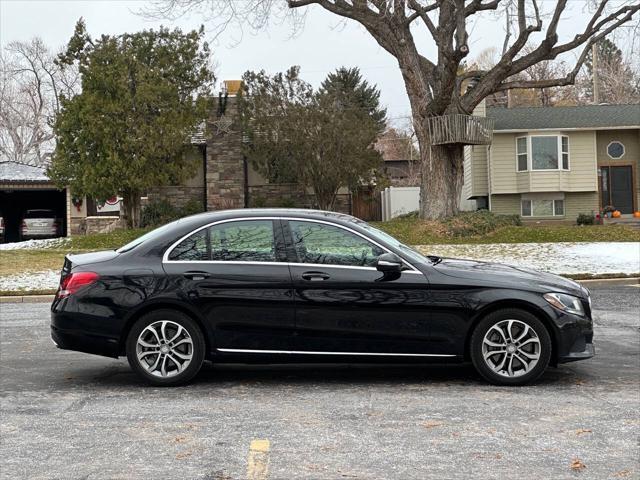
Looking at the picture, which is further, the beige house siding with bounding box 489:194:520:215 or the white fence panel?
the white fence panel

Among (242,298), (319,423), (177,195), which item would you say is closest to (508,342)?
(319,423)

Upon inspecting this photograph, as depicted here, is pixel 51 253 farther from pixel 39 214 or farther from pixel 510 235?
pixel 39 214

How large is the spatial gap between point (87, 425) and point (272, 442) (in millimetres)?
1439

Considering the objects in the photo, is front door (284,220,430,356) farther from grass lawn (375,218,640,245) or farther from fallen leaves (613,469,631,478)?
grass lawn (375,218,640,245)

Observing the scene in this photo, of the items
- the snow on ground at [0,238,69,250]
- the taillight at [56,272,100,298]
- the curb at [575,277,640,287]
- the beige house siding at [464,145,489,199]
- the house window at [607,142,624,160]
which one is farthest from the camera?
the beige house siding at [464,145,489,199]

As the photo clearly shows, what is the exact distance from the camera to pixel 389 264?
6570 mm

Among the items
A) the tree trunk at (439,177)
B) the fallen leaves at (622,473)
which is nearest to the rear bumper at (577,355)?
the fallen leaves at (622,473)

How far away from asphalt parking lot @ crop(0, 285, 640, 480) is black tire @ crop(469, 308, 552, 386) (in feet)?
0.44

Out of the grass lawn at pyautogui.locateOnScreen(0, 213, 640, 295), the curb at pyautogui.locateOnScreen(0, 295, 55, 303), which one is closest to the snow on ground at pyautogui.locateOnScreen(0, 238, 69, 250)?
the grass lawn at pyautogui.locateOnScreen(0, 213, 640, 295)

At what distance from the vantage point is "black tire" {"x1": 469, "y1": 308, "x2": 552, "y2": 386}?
6559mm

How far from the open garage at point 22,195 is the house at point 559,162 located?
21.1 meters

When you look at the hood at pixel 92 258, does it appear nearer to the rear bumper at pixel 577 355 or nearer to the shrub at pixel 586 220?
the rear bumper at pixel 577 355

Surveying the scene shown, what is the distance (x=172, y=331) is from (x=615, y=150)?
33663mm

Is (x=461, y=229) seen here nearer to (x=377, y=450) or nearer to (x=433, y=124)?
(x=433, y=124)
